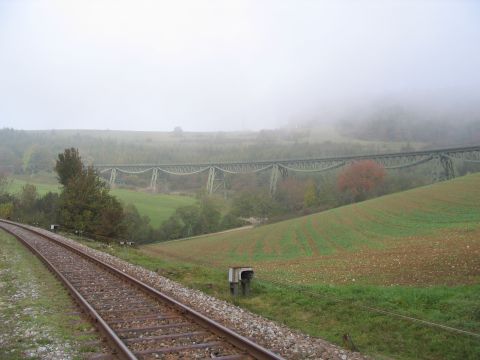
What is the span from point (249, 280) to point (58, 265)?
30.3ft

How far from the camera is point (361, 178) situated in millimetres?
93688

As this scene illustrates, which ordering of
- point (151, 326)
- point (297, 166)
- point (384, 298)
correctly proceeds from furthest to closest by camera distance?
point (297, 166) → point (384, 298) → point (151, 326)

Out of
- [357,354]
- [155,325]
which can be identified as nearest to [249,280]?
[155,325]

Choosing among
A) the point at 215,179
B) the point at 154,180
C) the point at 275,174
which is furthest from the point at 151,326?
the point at 154,180

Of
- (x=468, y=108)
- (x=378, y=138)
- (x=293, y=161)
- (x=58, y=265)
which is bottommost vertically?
(x=58, y=265)

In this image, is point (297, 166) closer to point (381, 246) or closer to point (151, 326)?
point (381, 246)

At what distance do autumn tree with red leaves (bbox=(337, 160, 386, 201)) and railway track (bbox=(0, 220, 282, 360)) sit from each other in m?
80.7

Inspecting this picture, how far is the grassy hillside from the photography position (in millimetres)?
16828

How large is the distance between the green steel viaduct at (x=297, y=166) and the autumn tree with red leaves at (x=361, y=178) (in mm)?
2887

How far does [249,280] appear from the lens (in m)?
13.2

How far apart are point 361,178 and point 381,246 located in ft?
215

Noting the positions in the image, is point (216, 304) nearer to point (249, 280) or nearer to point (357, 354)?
point (249, 280)

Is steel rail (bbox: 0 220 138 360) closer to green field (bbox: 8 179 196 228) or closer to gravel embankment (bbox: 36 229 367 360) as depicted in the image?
gravel embankment (bbox: 36 229 367 360)

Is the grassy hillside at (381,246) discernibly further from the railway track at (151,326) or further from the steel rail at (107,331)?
the steel rail at (107,331)
